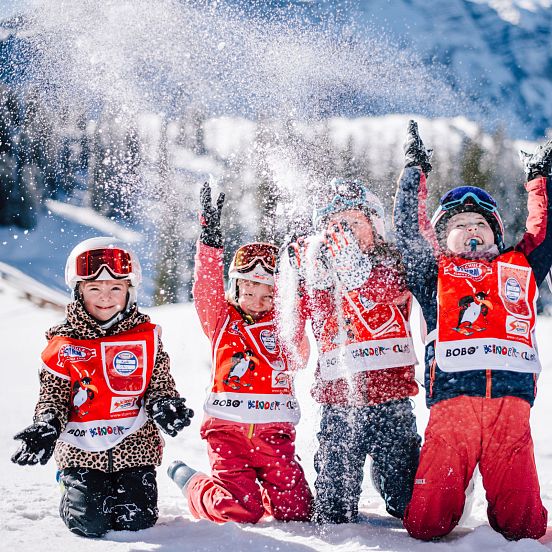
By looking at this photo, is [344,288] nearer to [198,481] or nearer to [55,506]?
[198,481]

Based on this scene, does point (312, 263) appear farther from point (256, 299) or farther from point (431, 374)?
point (431, 374)

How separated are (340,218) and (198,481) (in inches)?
78.5

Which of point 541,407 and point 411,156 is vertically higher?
point 411,156

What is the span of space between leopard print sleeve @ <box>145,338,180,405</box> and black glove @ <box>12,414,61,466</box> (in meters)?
0.63

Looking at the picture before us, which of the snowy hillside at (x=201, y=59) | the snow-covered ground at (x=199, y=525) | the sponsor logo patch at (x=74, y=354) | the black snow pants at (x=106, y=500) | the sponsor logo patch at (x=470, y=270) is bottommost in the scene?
the snow-covered ground at (x=199, y=525)

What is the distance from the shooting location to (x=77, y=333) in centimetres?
424

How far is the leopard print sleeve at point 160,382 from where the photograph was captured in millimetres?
4262

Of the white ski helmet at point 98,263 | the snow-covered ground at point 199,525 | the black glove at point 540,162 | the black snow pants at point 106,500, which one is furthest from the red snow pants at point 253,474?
the black glove at point 540,162

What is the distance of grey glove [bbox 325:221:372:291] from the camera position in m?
4.49

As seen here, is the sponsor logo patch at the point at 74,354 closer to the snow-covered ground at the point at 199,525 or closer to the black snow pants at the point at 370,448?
the snow-covered ground at the point at 199,525

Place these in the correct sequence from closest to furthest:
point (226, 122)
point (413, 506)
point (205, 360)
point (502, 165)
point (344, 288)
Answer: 1. point (413, 506)
2. point (344, 288)
3. point (205, 360)
4. point (502, 165)
5. point (226, 122)

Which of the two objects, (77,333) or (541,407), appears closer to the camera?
(77,333)

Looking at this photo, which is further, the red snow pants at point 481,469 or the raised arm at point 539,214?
the raised arm at point 539,214

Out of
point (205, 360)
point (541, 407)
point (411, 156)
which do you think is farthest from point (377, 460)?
point (205, 360)
